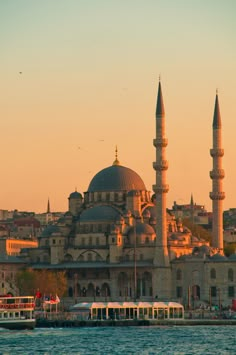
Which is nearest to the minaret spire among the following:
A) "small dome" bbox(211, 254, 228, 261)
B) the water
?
"small dome" bbox(211, 254, 228, 261)

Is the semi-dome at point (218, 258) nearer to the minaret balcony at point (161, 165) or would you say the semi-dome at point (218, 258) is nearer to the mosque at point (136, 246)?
the mosque at point (136, 246)

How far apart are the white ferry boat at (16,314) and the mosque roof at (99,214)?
3366cm

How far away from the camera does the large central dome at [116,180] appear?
152125mm

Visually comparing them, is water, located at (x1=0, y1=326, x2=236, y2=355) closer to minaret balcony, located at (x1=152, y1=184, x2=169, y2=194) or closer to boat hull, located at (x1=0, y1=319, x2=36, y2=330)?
boat hull, located at (x1=0, y1=319, x2=36, y2=330)

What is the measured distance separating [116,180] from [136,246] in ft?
33.9

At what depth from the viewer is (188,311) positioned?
5039 inches

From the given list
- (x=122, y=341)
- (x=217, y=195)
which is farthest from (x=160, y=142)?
(x=122, y=341)

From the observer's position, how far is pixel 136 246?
144 m

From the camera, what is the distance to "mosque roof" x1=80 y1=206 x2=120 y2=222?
14800cm

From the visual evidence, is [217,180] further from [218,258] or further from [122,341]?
[122,341]

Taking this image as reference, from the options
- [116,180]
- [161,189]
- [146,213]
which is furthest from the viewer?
[116,180]

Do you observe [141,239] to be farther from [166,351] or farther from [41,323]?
[166,351]

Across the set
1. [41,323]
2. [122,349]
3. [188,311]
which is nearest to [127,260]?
[188,311]

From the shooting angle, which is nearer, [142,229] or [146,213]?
[142,229]
